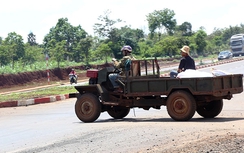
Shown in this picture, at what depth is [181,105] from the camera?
11383 millimetres

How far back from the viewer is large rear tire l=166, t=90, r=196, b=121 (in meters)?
11.2

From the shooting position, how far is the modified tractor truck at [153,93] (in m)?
11.3

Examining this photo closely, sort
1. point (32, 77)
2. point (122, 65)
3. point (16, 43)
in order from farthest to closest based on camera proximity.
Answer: point (16, 43)
point (32, 77)
point (122, 65)

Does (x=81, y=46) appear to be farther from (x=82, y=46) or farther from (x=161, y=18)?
(x=161, y=18)

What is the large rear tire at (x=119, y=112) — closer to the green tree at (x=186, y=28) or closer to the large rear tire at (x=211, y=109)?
the large rear tire at (x=211, y=109)

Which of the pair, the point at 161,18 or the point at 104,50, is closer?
the point at 104,50

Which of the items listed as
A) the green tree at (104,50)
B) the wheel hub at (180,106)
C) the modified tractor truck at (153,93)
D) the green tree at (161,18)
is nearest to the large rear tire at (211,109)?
the modified tractor truck at (153,93)

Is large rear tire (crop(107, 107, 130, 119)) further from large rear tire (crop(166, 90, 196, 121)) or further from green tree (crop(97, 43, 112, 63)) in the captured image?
green tree (crop(97, 43, 112, 63))

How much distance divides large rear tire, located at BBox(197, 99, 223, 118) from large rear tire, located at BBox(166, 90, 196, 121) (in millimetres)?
1037

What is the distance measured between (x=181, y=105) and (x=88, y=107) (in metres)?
2.74

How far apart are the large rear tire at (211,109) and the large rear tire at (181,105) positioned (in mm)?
1037

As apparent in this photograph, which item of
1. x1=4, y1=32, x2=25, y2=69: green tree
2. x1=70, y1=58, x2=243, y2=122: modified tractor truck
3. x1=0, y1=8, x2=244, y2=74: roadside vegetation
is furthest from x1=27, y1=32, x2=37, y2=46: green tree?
x1=70, y1=58, x2=243, y2=122: modified tractor truck

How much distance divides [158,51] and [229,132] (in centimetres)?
5818

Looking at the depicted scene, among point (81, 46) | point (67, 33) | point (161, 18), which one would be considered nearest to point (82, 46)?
point (81, 46)
